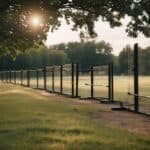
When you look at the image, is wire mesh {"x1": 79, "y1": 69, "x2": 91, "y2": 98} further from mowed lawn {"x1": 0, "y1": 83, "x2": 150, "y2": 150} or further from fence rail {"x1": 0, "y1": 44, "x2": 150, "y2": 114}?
mowed lawn {"x1": 0, "y1": 83, "x2": 150, "y2": 150}

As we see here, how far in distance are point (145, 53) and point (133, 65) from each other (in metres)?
1.74

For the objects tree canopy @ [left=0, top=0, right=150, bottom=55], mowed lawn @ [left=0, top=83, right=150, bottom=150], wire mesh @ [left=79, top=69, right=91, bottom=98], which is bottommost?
wire mesh @ [left=79, top=69, right=91, bottom=98]

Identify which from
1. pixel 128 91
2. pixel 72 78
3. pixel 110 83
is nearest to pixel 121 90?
pixel 72 78

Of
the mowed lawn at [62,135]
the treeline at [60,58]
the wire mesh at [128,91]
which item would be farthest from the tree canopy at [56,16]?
the treeline at [60,58]

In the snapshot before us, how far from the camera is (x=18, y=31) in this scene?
2288 centimetres

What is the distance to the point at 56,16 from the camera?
2122 cm

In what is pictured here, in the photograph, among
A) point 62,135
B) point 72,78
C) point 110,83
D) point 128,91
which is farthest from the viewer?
point 72,78

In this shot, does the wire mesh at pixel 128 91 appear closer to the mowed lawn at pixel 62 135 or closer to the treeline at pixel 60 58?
the mowed lawn at pixel 62 135

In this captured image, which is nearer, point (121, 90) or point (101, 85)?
point (101, 85)

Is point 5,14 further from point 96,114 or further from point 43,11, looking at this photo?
point 96,114

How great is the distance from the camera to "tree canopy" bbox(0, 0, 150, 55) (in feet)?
58.7

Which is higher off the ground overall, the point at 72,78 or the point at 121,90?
the point at 72,78

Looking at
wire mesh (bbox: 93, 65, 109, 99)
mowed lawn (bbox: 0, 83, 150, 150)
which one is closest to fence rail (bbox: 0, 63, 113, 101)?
wire mesh (bbox: 93, 65, 109, 99)

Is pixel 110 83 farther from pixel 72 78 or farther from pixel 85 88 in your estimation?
pixel 85 88
